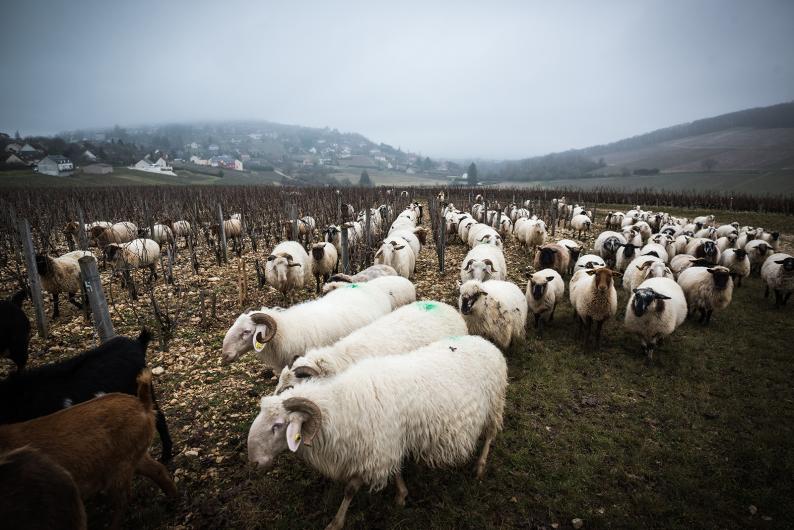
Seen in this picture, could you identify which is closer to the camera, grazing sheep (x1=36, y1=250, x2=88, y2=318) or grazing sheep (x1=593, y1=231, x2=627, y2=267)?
grazing sheep (x1=36, y1=250, x2=88, y2=318)

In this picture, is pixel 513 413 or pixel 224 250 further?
pixel 224 250

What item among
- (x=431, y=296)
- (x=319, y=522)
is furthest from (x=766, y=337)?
(x=319, y=522)

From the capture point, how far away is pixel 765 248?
13.2m

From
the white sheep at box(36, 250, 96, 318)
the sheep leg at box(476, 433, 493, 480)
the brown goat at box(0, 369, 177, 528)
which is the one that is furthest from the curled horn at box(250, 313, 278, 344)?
the white sheep at box(36, 250, 96, 318)

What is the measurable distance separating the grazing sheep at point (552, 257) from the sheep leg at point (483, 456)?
26.4ft

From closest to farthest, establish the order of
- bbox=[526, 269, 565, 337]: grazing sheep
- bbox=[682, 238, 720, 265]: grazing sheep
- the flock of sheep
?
the flock of sheep, bbox=[526, 269, 565, 337]: grazing sheep, bbox=[682, 238, 720, 265]: grazing sheep

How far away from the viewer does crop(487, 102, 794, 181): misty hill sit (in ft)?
297

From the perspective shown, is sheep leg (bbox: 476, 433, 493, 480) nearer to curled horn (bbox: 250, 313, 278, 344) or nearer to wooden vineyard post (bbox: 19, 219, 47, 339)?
curled horn (bbox: 250, 313, 278, 344)

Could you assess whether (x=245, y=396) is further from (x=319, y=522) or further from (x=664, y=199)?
(x=664, y=199)

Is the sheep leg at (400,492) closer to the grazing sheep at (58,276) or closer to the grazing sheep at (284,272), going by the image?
the grazing sheep at (284,272)

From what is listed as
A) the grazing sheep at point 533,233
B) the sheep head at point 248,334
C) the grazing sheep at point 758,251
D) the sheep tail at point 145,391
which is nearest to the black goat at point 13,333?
the sheep head at point 248,334

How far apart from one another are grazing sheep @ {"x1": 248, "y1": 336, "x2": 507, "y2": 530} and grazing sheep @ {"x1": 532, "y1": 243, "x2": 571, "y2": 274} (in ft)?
25.4

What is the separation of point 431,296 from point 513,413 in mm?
5553

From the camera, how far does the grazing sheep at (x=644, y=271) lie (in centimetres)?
938
